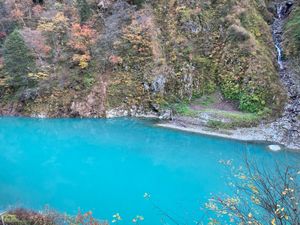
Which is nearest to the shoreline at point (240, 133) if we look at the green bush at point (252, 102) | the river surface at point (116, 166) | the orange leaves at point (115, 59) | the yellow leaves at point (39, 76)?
the river surface at point (116, 166)

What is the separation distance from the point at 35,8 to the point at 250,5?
971 inches

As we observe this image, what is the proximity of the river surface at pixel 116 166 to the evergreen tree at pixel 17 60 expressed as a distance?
18.3 feet

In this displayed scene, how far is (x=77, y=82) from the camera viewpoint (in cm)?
3475

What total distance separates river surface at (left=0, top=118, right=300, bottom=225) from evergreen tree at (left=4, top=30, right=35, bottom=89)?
5.56 metres

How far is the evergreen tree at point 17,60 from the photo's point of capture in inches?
1326

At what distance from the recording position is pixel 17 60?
3419 centimetres

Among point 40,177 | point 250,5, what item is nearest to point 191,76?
point 250,5

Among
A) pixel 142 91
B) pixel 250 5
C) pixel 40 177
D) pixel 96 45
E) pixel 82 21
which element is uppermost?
pixel 250 5

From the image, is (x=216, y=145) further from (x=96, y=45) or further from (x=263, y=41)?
(x=96, y=45)

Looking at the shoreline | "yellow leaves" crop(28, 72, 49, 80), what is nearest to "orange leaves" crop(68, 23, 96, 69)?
"yellow leaves" crop(28, 72, 49, 80)

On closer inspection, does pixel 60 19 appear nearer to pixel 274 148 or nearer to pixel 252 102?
pixel 252 102

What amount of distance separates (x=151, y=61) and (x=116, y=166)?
15.2 m

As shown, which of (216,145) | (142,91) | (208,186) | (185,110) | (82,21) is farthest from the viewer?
(82,21)

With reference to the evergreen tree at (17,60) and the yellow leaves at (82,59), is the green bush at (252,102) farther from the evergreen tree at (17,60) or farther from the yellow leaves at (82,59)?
the evergreen tree at (17,60)
